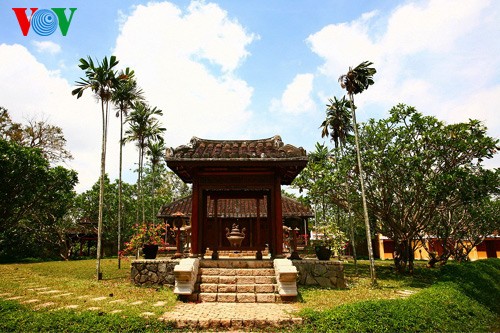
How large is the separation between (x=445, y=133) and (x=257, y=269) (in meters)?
10.9

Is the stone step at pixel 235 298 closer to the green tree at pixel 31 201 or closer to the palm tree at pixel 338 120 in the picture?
the palm tree at pixel 338 120

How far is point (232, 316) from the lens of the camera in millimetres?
6547

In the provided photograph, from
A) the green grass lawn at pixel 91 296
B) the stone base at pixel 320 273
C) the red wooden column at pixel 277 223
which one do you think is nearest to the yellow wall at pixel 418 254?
the stone base at pixel 320 273

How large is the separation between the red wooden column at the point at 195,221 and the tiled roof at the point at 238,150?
1.17 m

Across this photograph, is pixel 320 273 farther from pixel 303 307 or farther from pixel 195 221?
pixel 195 221

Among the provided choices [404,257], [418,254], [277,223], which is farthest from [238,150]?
[418,254]

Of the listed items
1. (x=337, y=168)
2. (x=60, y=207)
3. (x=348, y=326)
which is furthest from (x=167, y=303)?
(x=60, y=207)

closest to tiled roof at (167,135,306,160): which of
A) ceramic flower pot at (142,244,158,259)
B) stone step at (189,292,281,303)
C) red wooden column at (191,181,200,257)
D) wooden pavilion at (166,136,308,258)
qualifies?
wooden pavilion at (166,136,308,258)

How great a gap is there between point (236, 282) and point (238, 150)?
4324 millimetres

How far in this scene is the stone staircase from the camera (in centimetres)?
824

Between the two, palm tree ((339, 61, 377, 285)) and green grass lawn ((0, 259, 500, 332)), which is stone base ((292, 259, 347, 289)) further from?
palm tree ((339, 61, 377, 285))

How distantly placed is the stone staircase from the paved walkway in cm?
60

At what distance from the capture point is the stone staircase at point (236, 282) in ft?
27.0

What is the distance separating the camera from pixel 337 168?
16.7 metres
